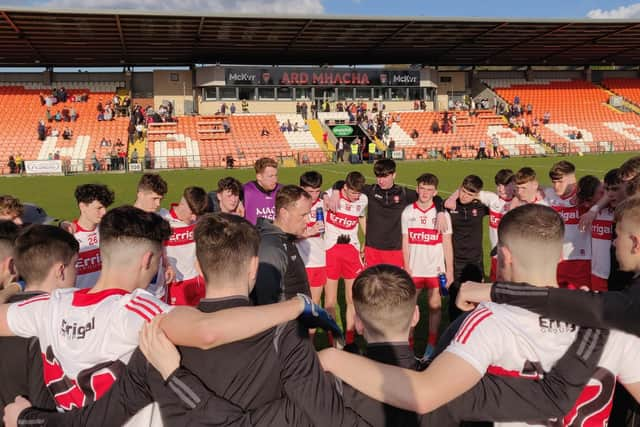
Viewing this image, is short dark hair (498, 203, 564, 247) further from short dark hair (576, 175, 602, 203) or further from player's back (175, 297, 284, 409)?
short dark hair (576, 175, 602, 203)

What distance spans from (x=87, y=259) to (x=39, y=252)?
2505 mm

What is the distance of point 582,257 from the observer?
6.11 meters

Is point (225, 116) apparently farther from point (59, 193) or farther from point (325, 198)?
point (325, 198)

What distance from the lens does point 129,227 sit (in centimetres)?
258

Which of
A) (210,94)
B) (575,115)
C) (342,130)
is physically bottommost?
(342,130)

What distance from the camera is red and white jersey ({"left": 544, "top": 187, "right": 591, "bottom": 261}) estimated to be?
20.0ft

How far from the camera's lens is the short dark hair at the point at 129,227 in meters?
2.56

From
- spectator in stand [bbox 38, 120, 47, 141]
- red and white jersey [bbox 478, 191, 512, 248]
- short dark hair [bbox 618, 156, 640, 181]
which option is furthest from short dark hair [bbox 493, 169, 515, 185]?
spectator in stand [bbox 38, 120, 47, 141]

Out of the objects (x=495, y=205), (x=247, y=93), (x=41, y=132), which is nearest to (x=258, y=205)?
(x=495, y=205)

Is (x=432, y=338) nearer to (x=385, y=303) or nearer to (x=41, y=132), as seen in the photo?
(x=385, y=303)

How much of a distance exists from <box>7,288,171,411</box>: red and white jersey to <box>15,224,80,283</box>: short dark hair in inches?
10.2

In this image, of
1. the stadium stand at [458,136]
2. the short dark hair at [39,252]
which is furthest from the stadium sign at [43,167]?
the short dark hair at [39,252]

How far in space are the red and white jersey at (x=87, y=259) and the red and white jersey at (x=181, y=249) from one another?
93cm

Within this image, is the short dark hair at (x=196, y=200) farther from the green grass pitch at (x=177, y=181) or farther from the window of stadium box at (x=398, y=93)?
the window of stadium box at (x=398, y=93)
